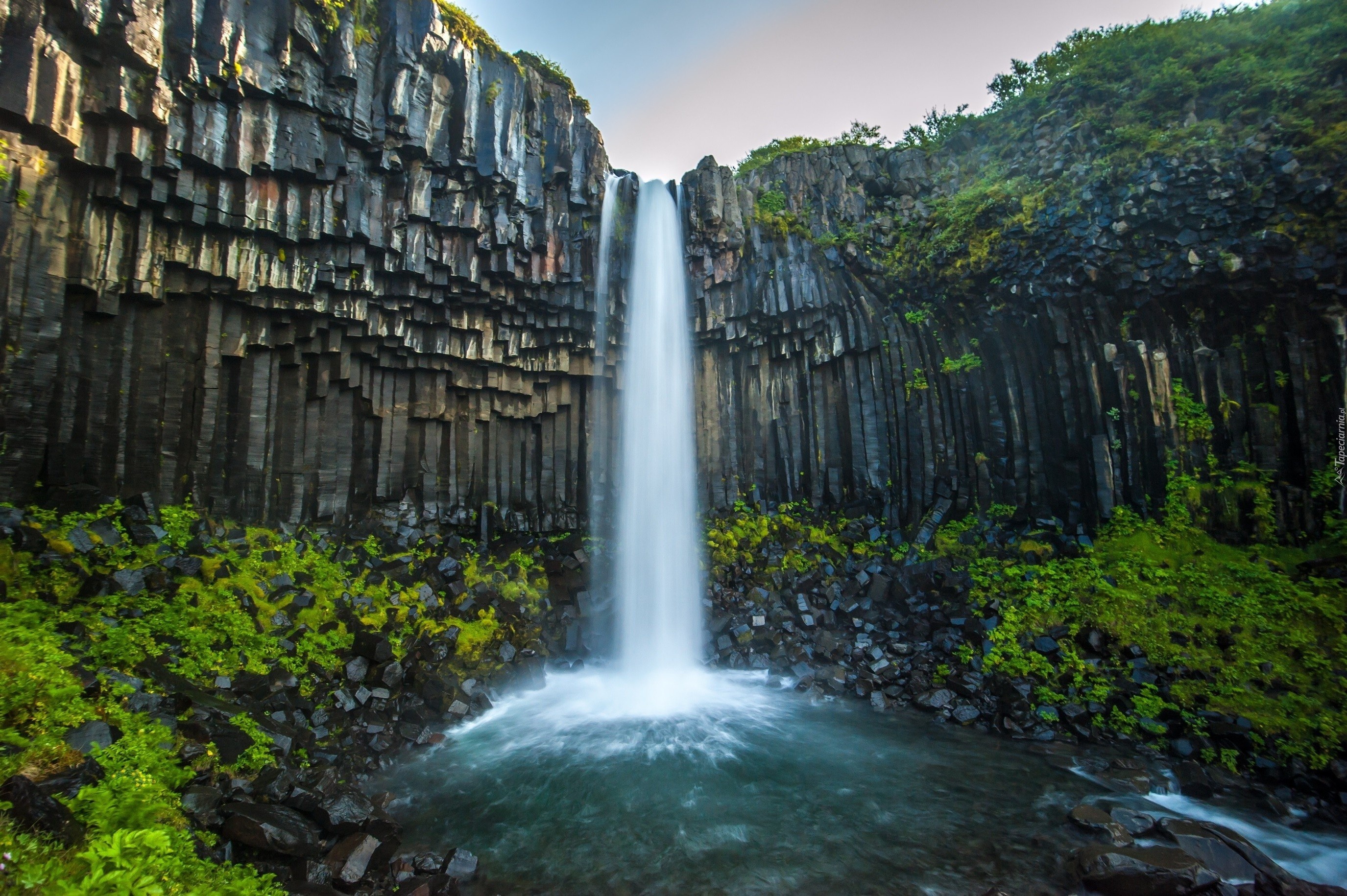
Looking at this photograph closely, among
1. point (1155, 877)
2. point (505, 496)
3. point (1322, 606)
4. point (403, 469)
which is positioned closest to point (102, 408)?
point (403, 469)

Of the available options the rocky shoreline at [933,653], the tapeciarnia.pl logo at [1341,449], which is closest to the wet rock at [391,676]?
the rocky shoreline at [933,653]

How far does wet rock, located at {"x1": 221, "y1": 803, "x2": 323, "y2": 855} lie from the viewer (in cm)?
562

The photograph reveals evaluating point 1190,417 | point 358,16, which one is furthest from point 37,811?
point 1190,417

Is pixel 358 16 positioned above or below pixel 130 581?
above

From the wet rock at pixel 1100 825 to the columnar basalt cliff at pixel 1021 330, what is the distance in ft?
23.3

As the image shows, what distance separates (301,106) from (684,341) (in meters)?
9.78

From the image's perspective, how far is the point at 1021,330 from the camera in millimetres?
14148

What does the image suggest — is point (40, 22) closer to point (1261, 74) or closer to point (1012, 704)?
point (1012, 704)

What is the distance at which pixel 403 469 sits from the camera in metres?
14.4

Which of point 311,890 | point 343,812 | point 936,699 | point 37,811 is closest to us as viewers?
point 37,811

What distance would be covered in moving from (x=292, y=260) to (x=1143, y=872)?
50.0ft

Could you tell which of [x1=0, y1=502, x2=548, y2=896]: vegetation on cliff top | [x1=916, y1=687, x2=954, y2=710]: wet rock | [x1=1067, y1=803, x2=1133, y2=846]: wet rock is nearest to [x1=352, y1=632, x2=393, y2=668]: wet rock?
[x1=0, y1=502, x2=548, y2=896]: vegetation on cliff top

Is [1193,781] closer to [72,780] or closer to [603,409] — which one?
[72,780]

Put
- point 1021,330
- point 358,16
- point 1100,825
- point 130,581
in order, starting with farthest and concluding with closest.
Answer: point 1021,330
point 358,16
point 130,581
point 1100,825
